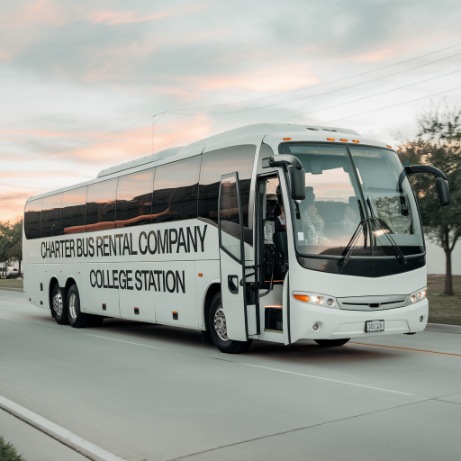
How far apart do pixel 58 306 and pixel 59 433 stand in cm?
1379

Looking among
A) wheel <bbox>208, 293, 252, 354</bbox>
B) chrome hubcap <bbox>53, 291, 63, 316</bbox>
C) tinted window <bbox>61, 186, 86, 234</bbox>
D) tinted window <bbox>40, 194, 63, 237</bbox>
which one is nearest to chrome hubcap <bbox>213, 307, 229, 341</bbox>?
wheel <bbox>208, 293, 252, 354</bbox>

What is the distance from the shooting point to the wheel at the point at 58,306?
66.5 ft

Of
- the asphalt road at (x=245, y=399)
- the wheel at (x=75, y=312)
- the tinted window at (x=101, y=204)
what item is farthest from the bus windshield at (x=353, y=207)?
the wheel at (x=75, y=312)

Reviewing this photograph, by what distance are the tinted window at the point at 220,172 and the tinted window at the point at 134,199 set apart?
2337mm

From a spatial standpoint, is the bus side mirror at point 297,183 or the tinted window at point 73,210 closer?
the bus side mirror at point 297,183

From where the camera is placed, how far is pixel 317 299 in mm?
11273

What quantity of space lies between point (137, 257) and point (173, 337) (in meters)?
1.87

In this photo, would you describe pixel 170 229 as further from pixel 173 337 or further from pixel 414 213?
pixel 414 213

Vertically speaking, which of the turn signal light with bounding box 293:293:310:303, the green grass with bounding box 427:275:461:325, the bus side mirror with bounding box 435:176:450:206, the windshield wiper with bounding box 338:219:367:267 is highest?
the bus side mirror with bounding box 435:176:450:206

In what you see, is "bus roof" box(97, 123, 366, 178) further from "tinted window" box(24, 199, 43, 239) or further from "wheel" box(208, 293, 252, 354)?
"tinted window" box(24, 199, 43, 239)

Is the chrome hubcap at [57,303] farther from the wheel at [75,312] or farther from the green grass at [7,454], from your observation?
the green grass at [7,454]

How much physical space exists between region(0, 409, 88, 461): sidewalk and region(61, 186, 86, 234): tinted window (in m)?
11.8

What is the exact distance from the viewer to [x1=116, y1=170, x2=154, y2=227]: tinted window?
52.2 ft

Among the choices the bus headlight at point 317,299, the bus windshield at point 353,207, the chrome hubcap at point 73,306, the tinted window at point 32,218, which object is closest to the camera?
the bus headlight at point 317,299
